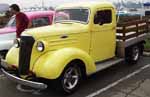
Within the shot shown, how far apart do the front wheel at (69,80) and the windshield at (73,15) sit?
54.1 inches

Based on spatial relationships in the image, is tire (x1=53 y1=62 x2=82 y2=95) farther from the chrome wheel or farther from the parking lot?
the parking lot

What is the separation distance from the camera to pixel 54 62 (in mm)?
6027

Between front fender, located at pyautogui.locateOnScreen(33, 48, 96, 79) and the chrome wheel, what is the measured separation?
0.27 metres

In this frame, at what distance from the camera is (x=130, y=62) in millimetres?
9164

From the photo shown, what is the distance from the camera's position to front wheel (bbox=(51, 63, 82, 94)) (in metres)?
6.22

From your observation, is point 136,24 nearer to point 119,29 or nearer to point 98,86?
point 119,29

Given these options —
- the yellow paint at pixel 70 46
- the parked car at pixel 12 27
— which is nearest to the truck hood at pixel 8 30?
the parked car at pixel 12 27

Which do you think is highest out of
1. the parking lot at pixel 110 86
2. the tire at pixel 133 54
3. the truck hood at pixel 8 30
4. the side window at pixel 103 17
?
the side window at pixel 103 17

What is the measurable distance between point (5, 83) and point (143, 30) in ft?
15.5

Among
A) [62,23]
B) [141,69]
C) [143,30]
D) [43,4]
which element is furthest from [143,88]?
[43,4]

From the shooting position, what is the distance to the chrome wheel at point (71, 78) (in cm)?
638

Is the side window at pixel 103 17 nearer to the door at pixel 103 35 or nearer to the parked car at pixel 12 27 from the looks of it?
the door at pixel 103 35

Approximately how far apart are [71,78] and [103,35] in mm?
1712

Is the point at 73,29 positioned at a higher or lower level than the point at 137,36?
higher
